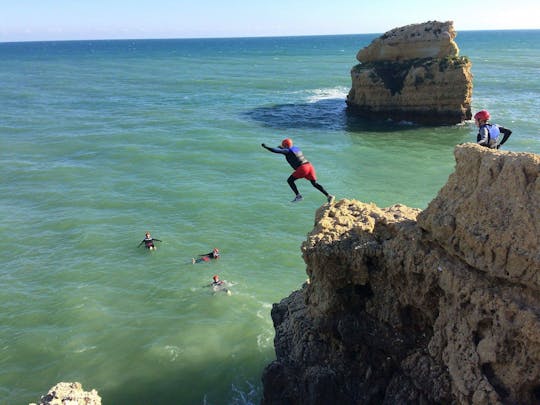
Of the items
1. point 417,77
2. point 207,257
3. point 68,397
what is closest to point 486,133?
point 68,397

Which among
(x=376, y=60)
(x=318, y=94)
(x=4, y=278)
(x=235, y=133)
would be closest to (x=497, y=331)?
(x=4, y=278)

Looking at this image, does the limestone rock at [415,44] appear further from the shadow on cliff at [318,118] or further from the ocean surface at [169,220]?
the ocean surface at [169,220]

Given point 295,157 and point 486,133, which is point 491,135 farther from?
point 295,157

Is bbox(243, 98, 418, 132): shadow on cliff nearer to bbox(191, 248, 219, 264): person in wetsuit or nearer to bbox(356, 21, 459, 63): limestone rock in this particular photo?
bbox(356, 21, 459, 63): limestone rock

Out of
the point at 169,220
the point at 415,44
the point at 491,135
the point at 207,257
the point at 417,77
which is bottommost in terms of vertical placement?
the point at 207,257

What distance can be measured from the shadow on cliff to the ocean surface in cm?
30

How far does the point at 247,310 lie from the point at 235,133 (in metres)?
27.9

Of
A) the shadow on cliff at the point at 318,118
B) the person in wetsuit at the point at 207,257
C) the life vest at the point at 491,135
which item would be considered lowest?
the person in wetsuit at the point at 207,257

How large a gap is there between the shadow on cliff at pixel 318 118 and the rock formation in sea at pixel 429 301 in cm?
3581

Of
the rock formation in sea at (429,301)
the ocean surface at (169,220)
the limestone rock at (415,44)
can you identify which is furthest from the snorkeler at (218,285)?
the limestone rock at (415,44)

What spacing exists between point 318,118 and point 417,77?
33.8 ft

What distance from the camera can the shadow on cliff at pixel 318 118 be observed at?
46.2 m

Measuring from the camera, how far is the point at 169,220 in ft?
84.7

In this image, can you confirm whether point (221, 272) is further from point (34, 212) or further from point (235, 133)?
point (235, 133)
